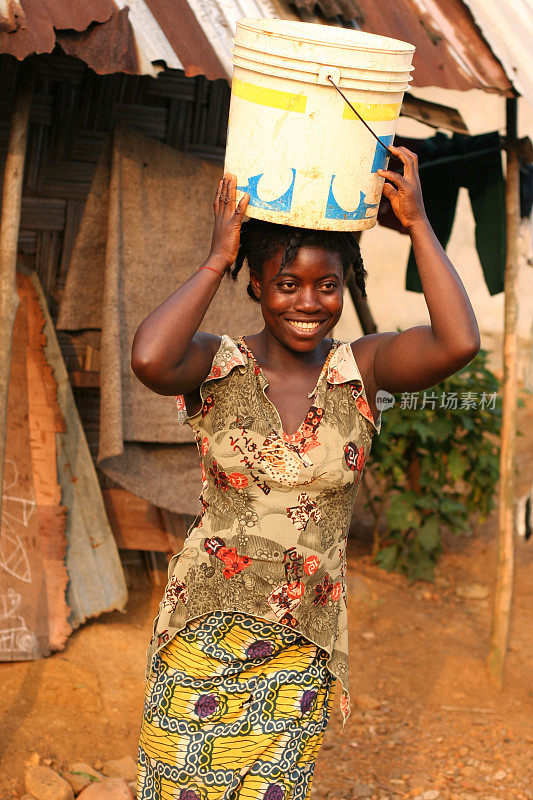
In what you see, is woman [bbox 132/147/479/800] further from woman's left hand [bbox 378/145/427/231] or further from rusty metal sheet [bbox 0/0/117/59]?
rusty metal sheet [bbox 0/0/117/59]

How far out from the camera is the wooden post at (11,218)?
3.07m

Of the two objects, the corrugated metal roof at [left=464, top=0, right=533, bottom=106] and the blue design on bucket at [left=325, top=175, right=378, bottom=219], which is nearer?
the blue design on bucket at [left=325, top=175, right=378, bottom=219]

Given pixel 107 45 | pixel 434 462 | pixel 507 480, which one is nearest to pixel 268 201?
pixel 107 45

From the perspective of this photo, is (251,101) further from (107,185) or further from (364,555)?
(364,555)

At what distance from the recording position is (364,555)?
234 inches

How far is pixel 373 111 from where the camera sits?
198 cm

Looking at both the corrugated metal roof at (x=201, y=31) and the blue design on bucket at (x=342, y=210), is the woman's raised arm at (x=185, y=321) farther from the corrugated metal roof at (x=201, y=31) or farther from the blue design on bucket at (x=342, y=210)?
the corrugated metal roof at (x=201, y=31)

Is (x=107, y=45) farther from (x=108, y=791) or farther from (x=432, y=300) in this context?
(x=108, y=791)

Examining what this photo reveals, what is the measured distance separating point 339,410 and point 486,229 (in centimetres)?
257

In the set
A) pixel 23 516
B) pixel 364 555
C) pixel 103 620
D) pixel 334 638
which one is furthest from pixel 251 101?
pixel 364 555

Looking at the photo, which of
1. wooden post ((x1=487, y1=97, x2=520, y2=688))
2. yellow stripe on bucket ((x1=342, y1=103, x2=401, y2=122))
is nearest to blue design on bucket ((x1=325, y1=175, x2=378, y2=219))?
yellow stripe on bucket ((x1=342, y1=103, x2=401, y2=122))

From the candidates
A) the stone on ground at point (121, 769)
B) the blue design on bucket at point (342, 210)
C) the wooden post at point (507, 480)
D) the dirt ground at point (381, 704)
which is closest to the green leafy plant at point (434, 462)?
the dirt ground at point (381, 704)

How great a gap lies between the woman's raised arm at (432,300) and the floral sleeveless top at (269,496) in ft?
0.60

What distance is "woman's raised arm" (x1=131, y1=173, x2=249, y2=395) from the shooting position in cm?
198
